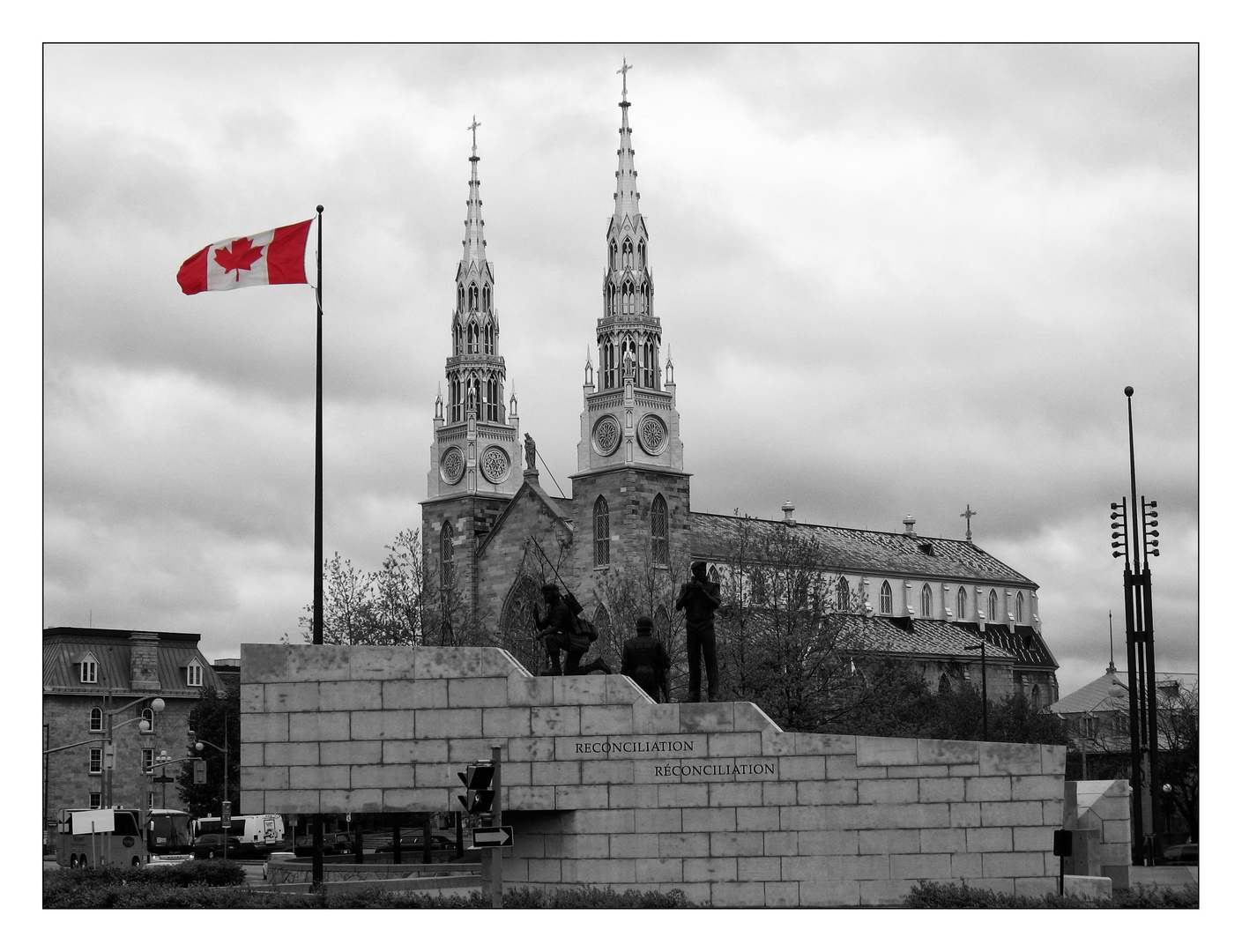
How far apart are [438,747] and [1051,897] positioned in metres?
9.27

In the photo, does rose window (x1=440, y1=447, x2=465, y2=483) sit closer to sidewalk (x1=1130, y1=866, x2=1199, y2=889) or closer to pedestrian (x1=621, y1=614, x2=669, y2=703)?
sidewalk (x1=1130, y1=866, x2=1199, y2=889)

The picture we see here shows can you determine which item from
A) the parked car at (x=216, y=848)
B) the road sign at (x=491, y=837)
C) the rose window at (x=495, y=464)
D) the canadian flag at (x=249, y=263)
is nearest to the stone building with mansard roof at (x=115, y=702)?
the parked car at (x=216, y=848)

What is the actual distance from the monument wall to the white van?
39.3 m

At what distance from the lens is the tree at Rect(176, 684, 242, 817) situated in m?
86.3

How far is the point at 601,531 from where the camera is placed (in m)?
98.2

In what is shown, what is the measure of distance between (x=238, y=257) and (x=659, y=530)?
65496mm

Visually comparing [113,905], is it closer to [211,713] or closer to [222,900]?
[222,900]

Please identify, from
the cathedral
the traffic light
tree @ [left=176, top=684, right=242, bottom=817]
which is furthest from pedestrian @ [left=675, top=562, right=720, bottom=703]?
tree @ [left=176, top=684, right=242, bottom=817]

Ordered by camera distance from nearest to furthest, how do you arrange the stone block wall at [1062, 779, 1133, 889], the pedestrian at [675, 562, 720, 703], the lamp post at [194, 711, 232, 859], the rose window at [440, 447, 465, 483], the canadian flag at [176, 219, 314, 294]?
the pedestrian at [675, 562, 720, 703] → the stone block wall at [1062, 779, 1133, 889] → the canadian flag at [176, 219, 314, 294] → the lamp post at [194, 711, 232, 859] → the rose window at [440, 447, 465, 483]

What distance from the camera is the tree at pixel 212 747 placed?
8631 cm

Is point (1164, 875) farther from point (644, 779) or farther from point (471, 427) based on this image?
point (471, 427)

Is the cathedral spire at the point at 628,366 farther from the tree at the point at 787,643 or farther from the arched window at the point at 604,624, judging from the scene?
the tree at the point at 787,643

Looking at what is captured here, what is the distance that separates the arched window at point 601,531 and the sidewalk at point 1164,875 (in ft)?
214

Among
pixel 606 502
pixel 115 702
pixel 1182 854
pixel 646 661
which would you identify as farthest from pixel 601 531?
pixel 646 661
